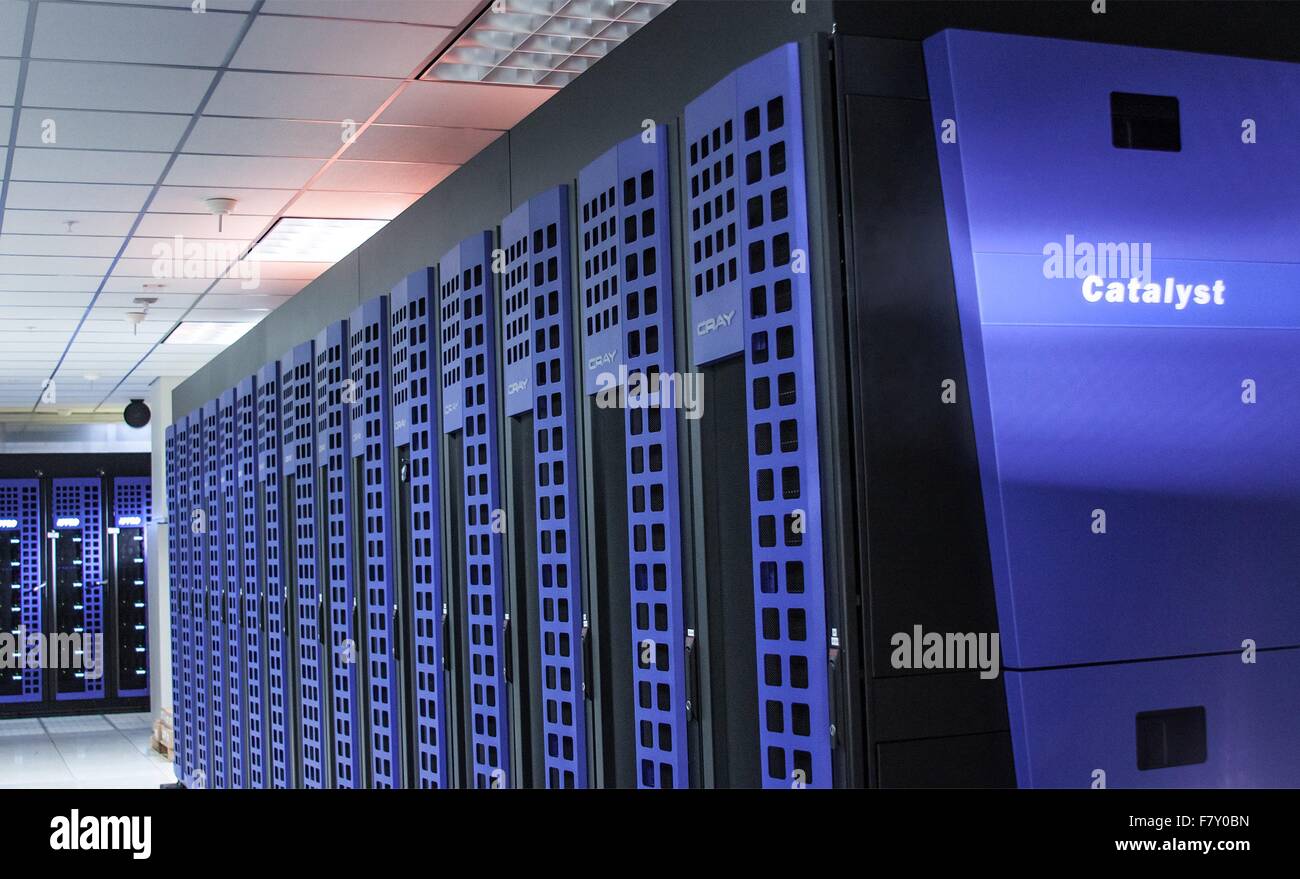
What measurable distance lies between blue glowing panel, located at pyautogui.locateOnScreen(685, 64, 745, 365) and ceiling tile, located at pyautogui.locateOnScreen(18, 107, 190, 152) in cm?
315

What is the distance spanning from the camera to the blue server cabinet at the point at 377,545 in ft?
17.4

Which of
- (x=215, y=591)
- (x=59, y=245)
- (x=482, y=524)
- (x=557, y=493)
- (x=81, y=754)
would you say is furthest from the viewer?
(x=81, y=754)

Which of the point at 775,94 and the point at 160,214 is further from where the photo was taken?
the point at 160,214

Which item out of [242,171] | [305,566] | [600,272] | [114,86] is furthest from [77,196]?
[600,272]

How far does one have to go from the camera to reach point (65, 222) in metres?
6.98

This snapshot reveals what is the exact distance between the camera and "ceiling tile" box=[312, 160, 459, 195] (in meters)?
6.39

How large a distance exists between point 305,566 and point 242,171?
74.3 inches

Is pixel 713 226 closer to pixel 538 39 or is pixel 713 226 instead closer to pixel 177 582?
pixel 538 39

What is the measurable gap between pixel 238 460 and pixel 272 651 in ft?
4.20
